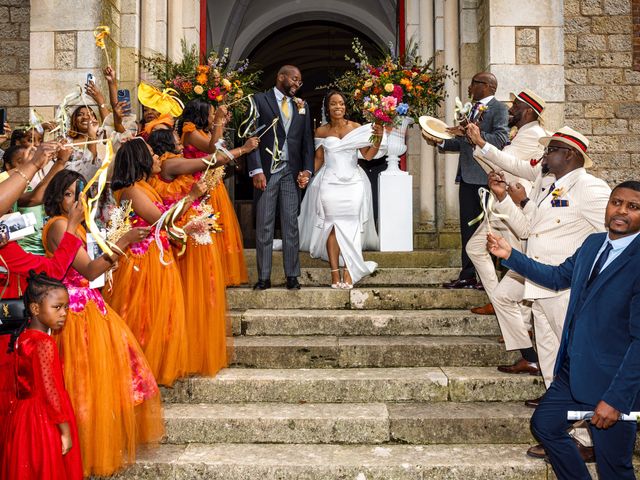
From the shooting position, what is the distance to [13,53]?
866 centimetres

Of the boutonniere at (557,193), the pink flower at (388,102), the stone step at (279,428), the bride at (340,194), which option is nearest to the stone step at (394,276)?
the bride at (340,194)

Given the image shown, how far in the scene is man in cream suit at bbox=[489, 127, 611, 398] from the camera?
3.90m

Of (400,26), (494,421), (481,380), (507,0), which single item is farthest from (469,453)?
(400,26)

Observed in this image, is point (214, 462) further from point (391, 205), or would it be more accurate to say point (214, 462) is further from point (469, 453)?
point (391, 205)

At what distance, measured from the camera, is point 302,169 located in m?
6.28

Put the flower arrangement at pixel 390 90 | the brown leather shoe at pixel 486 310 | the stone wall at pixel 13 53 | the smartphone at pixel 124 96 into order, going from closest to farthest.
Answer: the smartphone at pixel 124 96, the brown leather shoe at pixel 486 310, the flower arrangement at pixel 390 90, the stone wall at pixel 13 53

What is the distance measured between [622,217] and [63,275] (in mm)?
2747

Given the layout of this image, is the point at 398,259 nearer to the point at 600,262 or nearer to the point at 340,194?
the point at 340,194

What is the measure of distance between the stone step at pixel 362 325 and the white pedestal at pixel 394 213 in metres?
1.80

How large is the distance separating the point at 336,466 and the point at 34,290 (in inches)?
75.4

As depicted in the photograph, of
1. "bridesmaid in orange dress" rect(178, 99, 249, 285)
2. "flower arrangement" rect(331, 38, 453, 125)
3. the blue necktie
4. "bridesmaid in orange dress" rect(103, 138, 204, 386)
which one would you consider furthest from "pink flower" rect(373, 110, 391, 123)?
the blue necktie

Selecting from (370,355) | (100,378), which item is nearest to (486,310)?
(370,355)

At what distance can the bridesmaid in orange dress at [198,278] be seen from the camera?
15.3 feet

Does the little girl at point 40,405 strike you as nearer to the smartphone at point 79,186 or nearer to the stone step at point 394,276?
the smartphone at point 79,186
